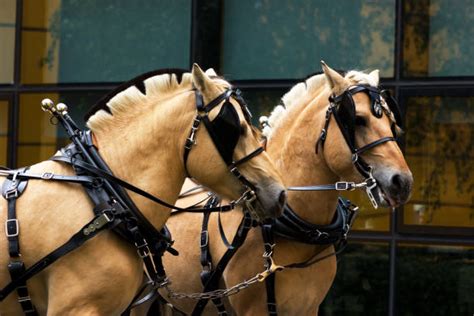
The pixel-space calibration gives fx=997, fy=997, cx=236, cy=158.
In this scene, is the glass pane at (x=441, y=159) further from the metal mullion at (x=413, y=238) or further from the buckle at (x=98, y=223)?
the buckle at (x=98, y=223)

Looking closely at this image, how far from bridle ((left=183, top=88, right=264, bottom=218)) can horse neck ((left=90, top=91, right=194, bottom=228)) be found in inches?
2.1

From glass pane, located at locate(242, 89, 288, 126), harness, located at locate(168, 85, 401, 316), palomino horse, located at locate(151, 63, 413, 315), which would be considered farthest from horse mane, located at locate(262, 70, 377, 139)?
glass pane, located at locate(242, 89, 288, 126)

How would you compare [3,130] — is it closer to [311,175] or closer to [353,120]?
[311,175]

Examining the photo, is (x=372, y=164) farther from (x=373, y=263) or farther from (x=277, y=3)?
(x=277, y=3)

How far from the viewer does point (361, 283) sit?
318 inches

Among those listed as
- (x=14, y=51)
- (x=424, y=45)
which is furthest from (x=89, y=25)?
(x=424, y=45)

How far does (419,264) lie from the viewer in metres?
7.87

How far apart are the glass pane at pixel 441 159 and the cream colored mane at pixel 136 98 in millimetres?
3523

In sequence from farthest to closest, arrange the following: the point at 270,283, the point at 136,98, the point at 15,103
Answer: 1. the point at 15,103
2. the point at 270,283
3. the point at 136,98

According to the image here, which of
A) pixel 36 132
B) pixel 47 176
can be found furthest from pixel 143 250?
pixel 36 132

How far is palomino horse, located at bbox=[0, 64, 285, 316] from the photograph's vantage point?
4352 millimetres

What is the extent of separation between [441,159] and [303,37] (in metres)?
1.56

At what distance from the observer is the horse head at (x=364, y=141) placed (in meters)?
5.16

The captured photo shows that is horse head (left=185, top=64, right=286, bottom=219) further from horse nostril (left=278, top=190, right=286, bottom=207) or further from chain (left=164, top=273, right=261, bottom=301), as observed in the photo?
chain (left=164, top=273, right=261, bottom=301)
